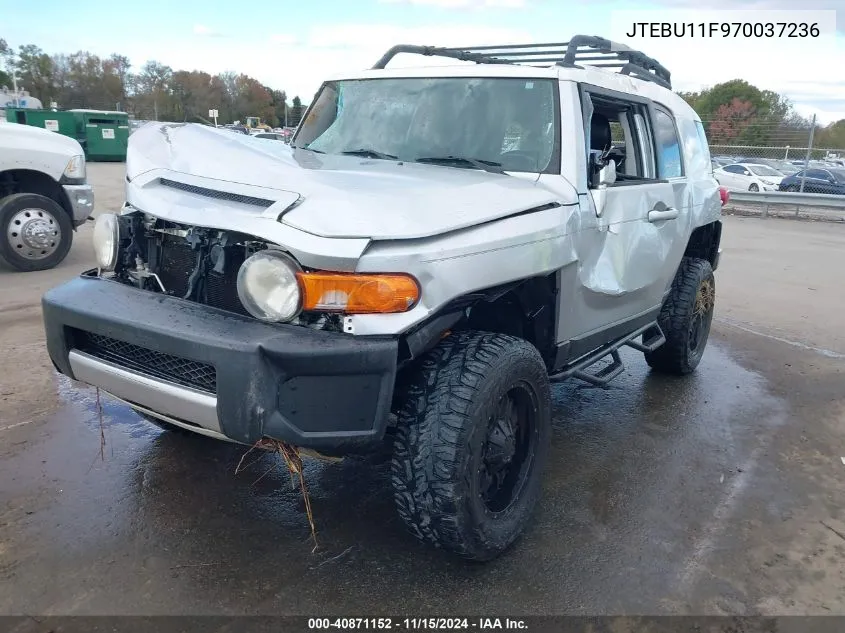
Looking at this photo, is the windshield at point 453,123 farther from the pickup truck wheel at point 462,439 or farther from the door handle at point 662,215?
the pickup truck wheel at point 462,439

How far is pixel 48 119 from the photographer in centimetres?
2727

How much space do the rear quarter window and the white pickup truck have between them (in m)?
6.35

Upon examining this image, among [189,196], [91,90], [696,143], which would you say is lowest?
[189,196]

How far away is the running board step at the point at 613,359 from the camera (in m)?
3.59

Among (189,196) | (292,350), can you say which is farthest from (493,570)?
(189,196)

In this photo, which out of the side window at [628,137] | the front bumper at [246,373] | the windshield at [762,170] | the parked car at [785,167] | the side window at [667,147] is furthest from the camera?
the parked car at [785,167]

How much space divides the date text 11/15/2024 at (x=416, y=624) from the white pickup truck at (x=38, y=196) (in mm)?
6583

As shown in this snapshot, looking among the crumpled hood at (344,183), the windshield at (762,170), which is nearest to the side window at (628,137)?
the crumpled hood at (344,183)

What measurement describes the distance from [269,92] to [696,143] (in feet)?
243

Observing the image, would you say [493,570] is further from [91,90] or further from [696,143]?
[91,90]

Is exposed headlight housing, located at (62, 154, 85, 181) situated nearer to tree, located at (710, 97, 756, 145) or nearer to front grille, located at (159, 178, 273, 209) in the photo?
front grille, located at (159, 178, 273, 209)

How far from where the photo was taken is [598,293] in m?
3.50

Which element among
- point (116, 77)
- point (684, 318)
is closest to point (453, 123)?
point (684, 318)

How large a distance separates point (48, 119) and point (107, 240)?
28610mm
